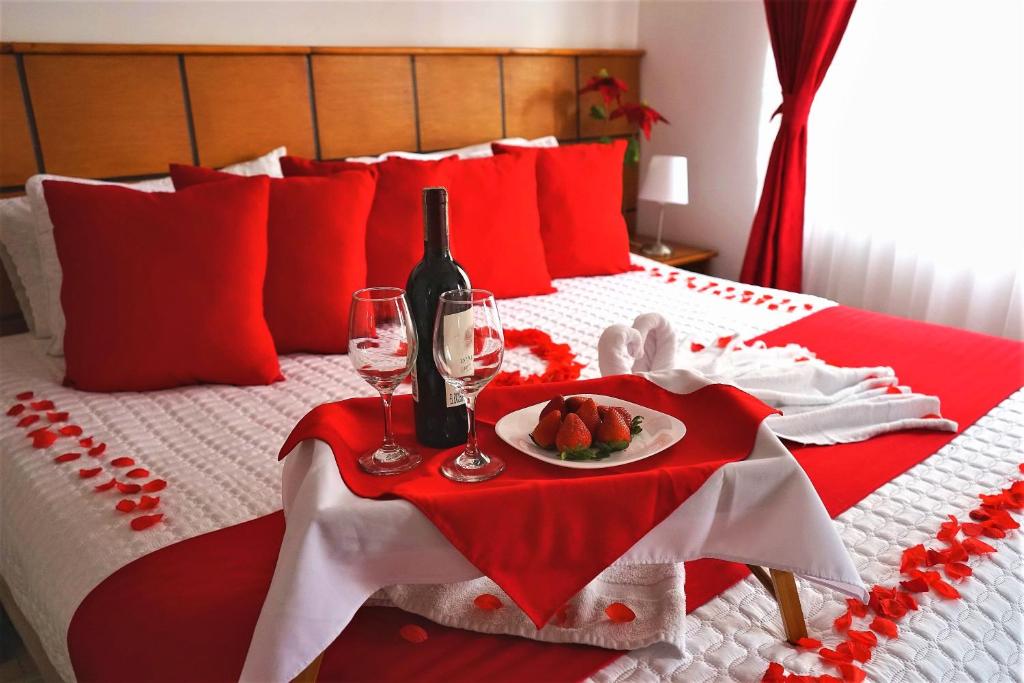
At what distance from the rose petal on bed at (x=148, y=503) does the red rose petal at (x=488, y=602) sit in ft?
2.02

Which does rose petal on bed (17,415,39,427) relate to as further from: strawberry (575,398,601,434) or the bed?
strawberry (575,398,601,434)

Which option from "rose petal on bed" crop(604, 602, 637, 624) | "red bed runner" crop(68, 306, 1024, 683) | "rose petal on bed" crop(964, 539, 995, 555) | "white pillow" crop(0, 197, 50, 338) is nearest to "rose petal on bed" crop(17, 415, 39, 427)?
"white pillow" crop(0, 197, 50, 338)

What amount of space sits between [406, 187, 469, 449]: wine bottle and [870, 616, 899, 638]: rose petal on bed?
598 mm

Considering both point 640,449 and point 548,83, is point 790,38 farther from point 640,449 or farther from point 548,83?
point 640,449

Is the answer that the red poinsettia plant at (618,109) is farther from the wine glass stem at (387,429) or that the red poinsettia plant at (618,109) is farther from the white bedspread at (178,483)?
the wine glass stem at (387,429)

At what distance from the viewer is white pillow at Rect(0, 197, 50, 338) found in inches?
78.8

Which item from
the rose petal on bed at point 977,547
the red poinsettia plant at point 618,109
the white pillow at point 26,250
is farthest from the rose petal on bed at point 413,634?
the red poinsettia plant at point 618,109

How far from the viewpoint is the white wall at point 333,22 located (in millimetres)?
2199

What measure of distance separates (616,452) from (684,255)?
8.39ft

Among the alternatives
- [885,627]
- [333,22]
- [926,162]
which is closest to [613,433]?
[885,627]

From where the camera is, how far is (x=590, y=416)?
1026mm

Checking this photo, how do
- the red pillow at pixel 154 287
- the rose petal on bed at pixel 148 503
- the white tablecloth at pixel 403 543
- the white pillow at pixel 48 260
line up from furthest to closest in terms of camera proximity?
1. the white pillow at pixel 48 260
2. the red pillow at pixel 154 287
3. the rose petal on bed at pixel 148 503
4. the white tablecloth at pixel 403 543

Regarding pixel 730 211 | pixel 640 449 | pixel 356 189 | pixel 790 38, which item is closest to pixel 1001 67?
pixel 790 38

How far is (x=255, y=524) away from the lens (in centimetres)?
124
